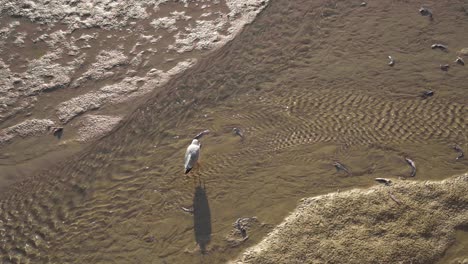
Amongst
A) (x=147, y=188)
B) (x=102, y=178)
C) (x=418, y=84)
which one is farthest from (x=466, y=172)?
(x=102, y=178)

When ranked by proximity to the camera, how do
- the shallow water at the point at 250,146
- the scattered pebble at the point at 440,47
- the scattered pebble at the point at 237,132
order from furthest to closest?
the scattered pebble at the point at 440,47 < the scattered pebble at the point at 237,132 < the shallow water at the point at 250,146

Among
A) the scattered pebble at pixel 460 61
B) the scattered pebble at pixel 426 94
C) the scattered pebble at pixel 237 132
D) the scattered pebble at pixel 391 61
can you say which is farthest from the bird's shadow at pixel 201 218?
the scattered pebble at pixel 460 61

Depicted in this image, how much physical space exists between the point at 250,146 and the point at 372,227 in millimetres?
3048

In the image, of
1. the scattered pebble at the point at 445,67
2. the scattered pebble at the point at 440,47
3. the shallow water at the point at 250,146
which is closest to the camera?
the shallow water at the point at 250,146

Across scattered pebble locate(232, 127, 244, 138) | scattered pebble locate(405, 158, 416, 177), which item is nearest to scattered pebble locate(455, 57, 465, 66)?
scattered pebble locate(405, 158, 416, 177)

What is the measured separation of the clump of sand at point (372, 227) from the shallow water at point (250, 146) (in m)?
0.35

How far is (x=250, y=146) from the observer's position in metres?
9.45

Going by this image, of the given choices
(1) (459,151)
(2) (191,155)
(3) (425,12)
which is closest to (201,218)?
(2) (191,155)

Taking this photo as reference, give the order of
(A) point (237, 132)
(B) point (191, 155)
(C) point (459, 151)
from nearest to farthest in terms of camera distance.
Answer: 1. (B) point (191, 155)
2. (C) point (459, 151)
3. (A) point (237, 132)

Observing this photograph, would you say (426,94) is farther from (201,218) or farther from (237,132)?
(201,218)

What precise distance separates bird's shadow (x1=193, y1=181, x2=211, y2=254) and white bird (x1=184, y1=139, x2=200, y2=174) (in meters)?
0.48

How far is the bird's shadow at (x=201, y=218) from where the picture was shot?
7.92 metres

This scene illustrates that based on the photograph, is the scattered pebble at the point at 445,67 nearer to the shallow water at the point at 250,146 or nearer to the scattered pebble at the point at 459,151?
the shallow water at the point at 250,146

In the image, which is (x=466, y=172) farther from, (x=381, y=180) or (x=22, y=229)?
(x=22, y=229)
